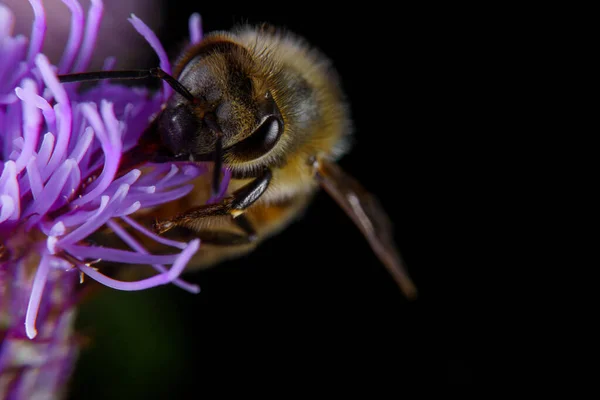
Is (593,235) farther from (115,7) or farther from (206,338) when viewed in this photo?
(115,7)

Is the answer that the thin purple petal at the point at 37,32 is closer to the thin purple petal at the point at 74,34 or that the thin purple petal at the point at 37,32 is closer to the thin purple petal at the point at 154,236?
the thin purple petal at the point at 74,34

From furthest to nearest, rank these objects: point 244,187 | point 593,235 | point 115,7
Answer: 1. point 593,235
2. point 115,7
3. point 244,187

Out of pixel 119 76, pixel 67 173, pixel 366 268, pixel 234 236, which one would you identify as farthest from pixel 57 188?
pixel 366 268

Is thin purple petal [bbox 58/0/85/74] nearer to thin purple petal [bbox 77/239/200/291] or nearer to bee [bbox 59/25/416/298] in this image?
bee [bbox 59/25/416/298]

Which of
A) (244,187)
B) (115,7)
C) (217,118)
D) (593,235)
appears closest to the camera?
(217,118)

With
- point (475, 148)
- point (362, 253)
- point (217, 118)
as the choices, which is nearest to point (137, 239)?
point (217, 118)

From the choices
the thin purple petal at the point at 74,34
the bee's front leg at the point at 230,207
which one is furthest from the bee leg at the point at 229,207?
the thin purple petal at the point at 74,34

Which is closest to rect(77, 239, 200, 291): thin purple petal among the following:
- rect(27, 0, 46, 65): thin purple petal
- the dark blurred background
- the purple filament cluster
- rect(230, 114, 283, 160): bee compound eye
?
the purple filament cluster
